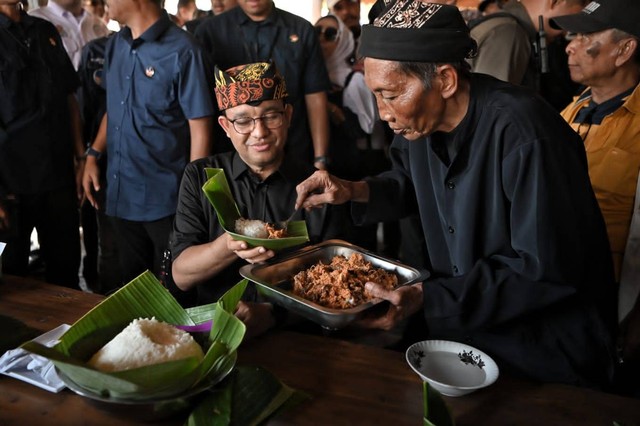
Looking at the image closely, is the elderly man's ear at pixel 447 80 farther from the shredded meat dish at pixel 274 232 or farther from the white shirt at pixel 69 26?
the white shirt at pixel 69 26

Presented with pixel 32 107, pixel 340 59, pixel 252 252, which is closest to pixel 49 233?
pixel 32 107

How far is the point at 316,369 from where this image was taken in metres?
1.46

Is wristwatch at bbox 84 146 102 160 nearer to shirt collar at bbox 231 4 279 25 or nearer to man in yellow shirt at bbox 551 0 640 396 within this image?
shirt collar at bbox 231 4 279 25

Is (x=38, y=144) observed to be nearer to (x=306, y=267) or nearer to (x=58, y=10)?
(x=58, y=10)

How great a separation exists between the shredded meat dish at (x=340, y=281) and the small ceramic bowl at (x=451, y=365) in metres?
0.22

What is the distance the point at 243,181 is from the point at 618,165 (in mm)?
1623

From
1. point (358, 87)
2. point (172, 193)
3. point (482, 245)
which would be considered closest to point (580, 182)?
point (482, 245)

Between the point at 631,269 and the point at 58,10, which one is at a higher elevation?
the point at 58,10

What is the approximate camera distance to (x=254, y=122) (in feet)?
7.06

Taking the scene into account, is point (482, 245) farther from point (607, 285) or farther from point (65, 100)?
point (65, 100)

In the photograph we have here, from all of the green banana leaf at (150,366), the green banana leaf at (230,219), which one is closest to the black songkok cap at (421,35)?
the green banana leaf at (230,219)

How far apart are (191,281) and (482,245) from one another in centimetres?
113

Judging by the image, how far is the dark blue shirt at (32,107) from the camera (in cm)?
296

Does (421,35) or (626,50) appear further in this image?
(626,50)
